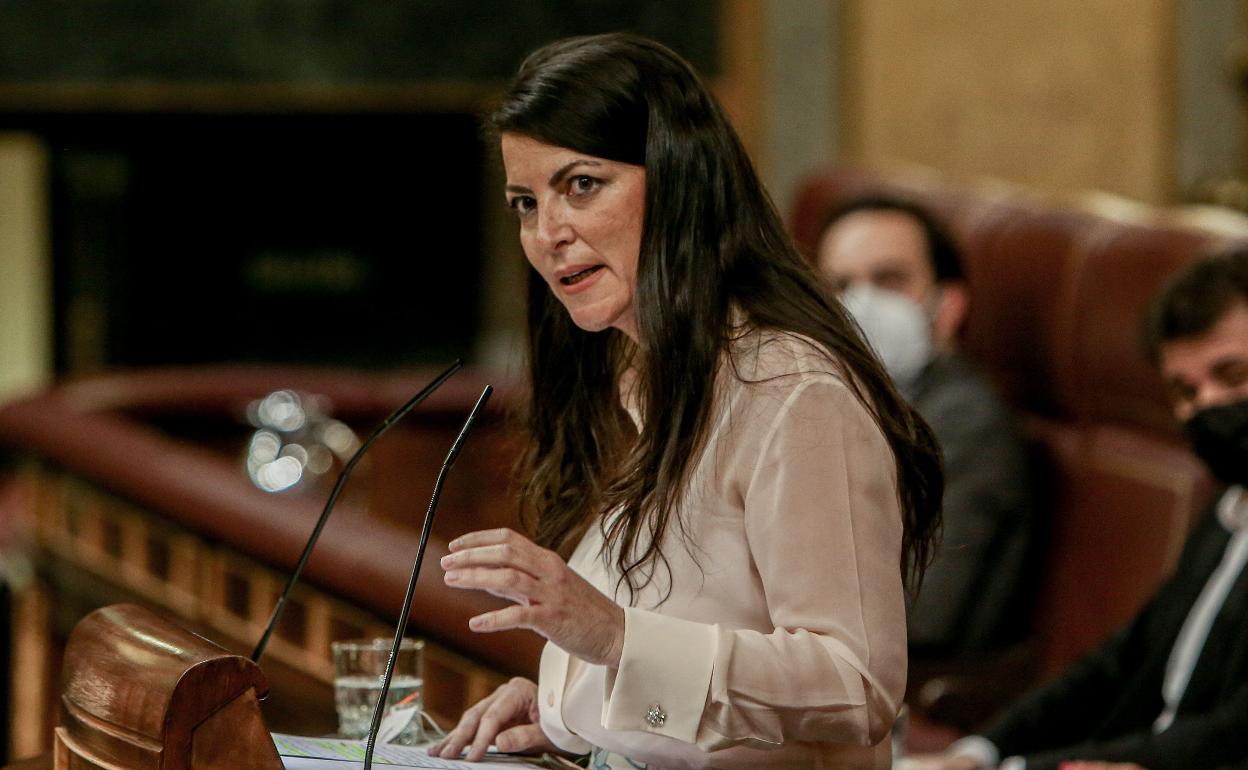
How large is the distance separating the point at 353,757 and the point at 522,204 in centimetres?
46

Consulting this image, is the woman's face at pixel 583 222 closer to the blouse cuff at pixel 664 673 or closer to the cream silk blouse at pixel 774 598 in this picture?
the cream silk blouse at pixel 774 598

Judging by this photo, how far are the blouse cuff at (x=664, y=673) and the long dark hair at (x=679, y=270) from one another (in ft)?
0.30

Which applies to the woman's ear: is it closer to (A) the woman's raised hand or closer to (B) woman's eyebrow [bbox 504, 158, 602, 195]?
(B) woman's eyebrow [bbox 504, 158, 602, 195]

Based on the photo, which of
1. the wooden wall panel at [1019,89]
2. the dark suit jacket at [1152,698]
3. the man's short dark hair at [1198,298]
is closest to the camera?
the dark suit jacket at [1152,698]

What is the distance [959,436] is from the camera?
3.11 m

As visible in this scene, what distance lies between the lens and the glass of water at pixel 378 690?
4.82ft

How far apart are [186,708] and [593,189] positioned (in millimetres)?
490

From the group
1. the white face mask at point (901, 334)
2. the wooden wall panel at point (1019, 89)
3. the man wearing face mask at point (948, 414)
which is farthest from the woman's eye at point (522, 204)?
the wooden wall panel at point (1019, 89)

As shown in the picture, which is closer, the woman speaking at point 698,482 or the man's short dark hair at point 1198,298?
the woman speaking at point 698,482

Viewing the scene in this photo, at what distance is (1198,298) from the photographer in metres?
2.38

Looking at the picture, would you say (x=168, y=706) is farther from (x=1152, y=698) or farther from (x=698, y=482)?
(x=1152, y=698)

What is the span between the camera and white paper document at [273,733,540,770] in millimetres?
1267

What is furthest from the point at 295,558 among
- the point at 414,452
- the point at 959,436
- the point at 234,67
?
the point at 234,67

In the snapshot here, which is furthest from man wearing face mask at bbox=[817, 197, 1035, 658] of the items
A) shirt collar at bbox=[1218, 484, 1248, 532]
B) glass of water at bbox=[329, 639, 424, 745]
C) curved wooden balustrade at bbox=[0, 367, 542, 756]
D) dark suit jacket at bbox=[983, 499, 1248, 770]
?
glass of water at bbox=[329, 639, 424, 745]
